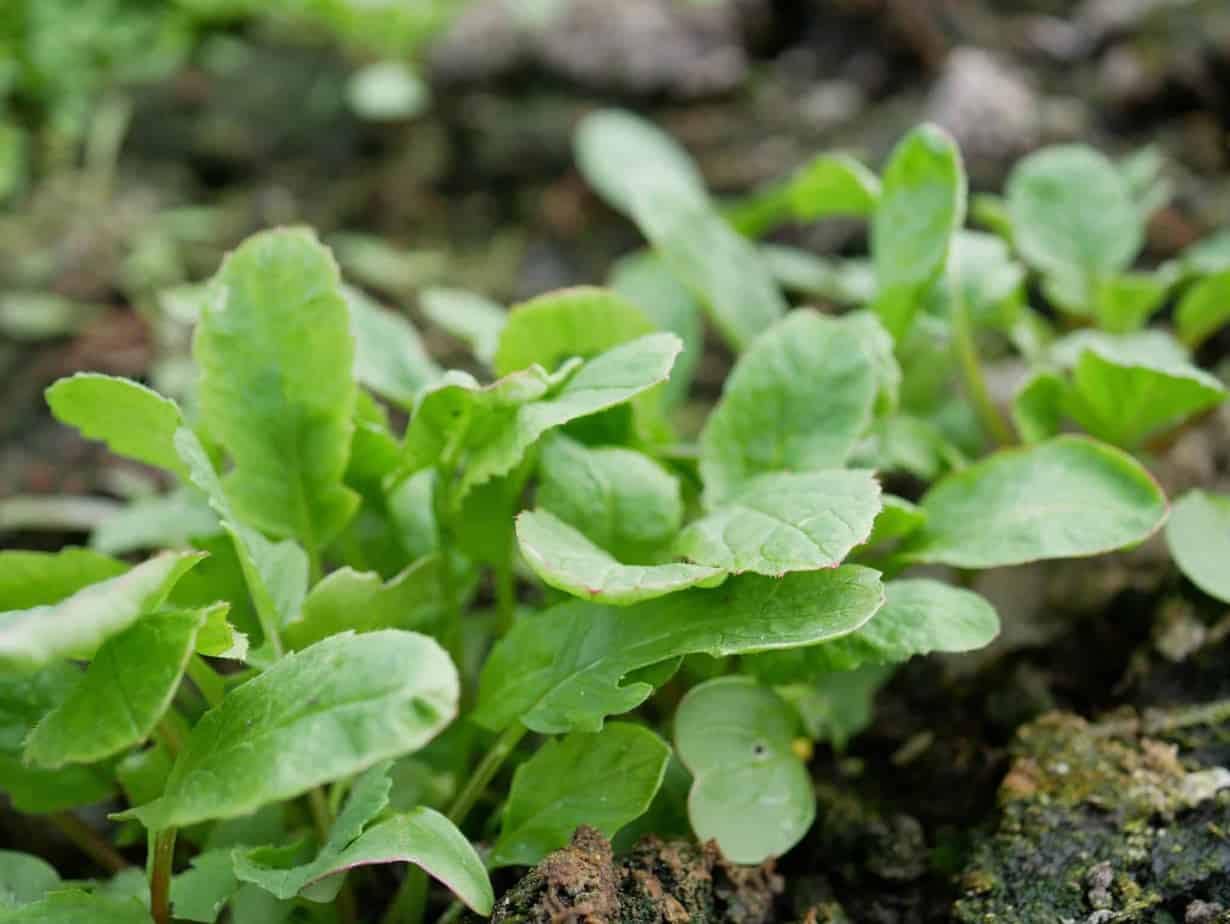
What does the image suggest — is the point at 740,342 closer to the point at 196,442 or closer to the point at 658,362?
the point at 658,362

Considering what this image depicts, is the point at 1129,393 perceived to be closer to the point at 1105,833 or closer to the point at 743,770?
the point at 1105,833

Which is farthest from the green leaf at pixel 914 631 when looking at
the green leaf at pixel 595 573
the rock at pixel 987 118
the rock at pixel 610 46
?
the rock at pixel 610 46

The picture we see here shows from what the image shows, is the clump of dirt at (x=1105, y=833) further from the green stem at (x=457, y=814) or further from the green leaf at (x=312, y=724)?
the green leaf at (x=312, y=724)

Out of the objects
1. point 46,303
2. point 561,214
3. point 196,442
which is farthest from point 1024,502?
point 46,303

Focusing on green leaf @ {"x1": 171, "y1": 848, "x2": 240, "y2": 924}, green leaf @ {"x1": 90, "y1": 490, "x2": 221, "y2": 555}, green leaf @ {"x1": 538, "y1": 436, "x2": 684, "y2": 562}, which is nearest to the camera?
green leaf @ {"x1": 171, "y1": 848, "x2": 240, "y2": 924}

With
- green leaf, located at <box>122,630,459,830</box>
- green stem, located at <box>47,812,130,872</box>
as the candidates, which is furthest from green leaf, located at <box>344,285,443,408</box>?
green stem, located at <box>47,812,130,872</box>

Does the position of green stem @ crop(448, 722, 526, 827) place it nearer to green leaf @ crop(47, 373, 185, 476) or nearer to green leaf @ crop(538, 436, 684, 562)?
green leaf @ crop(538, 436, 684, 562)
